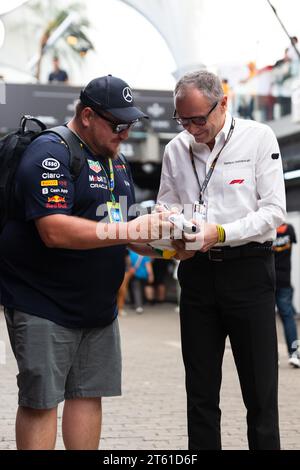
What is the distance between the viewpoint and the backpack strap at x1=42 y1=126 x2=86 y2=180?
3.43 m

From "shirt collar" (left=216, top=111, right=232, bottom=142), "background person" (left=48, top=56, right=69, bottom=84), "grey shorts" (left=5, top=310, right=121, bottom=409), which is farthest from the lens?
"background person" (left=48, top=56, right=69, bottom=84)

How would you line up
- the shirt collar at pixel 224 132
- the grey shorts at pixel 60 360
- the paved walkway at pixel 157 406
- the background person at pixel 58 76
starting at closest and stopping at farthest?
the grey shorts at pixel 60 360 < the shirt collar at pixel 224 132 < the paved walkway at pixel 157 406 < the background person at pixel 58 76

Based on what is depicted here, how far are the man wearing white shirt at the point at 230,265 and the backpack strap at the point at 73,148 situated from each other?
0.56m

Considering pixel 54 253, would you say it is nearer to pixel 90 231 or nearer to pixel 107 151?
pixel 90 231

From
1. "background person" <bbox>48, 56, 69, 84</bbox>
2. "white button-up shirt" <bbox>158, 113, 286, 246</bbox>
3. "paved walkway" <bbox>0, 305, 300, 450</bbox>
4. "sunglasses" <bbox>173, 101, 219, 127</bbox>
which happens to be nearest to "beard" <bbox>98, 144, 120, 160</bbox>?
"sunglasses" <bbox>173, 101, 219, 127</bbox>

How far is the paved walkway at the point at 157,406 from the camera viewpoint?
5496 millimetres

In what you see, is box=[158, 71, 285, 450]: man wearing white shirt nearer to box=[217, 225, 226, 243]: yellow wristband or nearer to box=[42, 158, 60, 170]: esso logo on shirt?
box=[217, 225, 226, 243]: yellow wristband

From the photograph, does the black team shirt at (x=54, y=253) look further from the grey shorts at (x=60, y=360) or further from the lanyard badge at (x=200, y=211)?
the lanyard badge at (x=200, y=211)

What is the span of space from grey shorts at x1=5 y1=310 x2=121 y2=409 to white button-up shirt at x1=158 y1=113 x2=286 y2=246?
29.3 inches

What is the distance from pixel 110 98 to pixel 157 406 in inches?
159

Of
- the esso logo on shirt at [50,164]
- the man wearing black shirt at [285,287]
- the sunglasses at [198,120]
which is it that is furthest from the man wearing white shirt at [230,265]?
the man wearing black shirt at [285,287]

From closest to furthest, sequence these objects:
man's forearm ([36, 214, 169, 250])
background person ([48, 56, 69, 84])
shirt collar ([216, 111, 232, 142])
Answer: man's forearm ([36, 214, 169, 250]) < shirt collar ([216, 111, 232, 142]) < background person ([48, 56, 69, 84])

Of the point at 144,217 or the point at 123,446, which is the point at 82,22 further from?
the point at 144,217

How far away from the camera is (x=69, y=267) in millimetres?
3506
